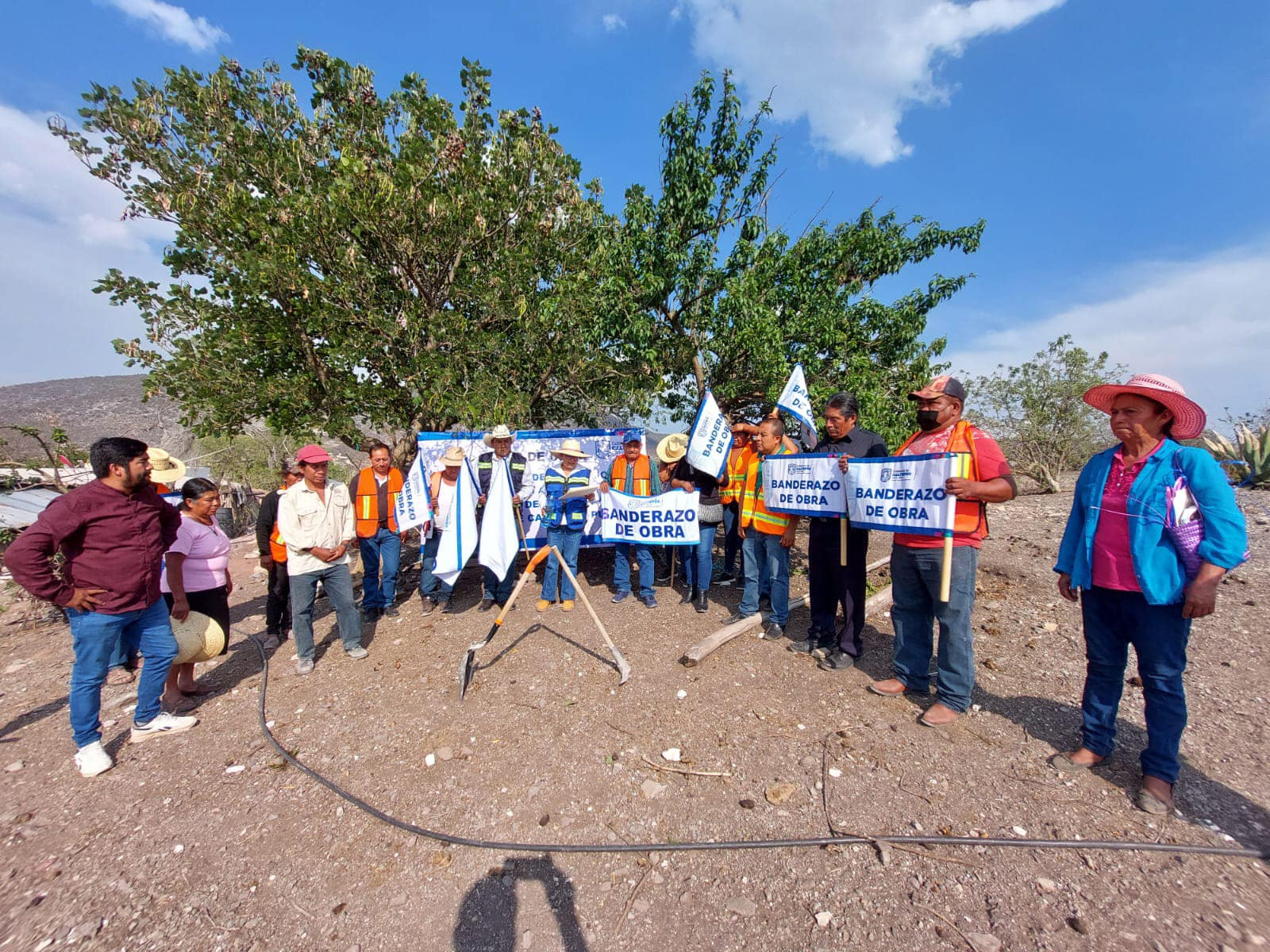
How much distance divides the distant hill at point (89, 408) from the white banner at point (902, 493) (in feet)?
97.3

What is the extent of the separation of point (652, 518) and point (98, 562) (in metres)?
4.60

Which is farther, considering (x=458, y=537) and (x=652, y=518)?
(x=652, y=518)

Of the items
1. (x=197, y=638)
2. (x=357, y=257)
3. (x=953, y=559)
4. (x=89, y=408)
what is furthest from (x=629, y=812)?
(x=89, y=408)

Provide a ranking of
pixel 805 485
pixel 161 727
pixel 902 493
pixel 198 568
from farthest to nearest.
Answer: pixel 805 485 < pixel 198 568 < pixel 161 727 < pixel 902 493

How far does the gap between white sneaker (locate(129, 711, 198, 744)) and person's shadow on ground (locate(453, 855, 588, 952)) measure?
10.3ft

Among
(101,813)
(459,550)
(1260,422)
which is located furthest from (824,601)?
(1260,422)

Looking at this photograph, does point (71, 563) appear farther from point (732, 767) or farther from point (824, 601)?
point (824, 601)

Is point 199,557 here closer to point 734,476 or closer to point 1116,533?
point 734,476

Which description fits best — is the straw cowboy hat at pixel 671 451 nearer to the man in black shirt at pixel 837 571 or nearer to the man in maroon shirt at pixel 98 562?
the man in black shirt at pixel 837 571

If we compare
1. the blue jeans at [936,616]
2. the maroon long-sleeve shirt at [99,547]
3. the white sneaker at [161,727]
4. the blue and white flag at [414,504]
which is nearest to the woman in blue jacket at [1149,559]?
the blue jeans at [936,616]

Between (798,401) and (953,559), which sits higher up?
(798,401)

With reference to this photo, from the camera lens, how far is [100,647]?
3398mm

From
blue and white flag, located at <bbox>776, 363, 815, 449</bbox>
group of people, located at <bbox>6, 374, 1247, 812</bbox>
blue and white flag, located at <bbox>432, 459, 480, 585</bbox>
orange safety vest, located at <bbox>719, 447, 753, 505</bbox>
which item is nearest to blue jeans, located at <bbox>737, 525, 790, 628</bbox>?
group of people, located at <bbox>6, 374, 1247, 812</bbox>

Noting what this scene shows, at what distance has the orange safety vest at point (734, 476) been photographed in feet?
20.5
